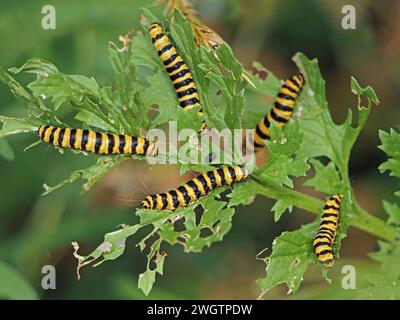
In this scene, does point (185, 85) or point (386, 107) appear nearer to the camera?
point (185, 85)

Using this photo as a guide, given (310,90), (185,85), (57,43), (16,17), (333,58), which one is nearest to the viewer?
(185,85)

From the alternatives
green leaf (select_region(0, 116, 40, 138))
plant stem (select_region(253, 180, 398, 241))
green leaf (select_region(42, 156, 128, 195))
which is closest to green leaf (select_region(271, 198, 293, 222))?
plant stem (select_region(253, 180, 398, 241))

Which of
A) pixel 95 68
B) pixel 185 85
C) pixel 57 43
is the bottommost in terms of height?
pixel 185 85

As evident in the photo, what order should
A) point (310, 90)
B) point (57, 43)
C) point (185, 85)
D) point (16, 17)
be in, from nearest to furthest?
point (185, 85)
point (310, 90)
point (16, 17)
point (57, 43)

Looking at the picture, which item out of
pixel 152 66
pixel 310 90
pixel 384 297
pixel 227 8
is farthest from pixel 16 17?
pixel 384 297

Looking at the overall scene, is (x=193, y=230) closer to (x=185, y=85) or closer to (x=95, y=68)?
(x=185, y=85)

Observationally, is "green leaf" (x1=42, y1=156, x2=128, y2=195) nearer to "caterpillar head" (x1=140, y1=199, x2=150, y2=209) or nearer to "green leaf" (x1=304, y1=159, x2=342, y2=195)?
"caterpillar head" (x1=140, y1=199, x2=150, y2=209)

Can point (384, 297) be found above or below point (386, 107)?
below

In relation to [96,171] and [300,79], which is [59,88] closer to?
[96,171]
